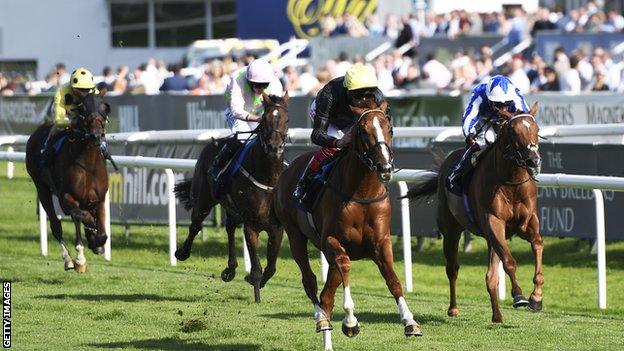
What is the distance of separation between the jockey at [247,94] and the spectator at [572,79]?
350 inches

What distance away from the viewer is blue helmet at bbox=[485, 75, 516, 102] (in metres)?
10.0

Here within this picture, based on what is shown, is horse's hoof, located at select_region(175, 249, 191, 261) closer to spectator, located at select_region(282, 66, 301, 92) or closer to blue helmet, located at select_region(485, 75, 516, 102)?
blue helmet, located at select_region(485, 75, 516, 102)

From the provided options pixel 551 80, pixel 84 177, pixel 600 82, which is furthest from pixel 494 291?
pixel 551 80

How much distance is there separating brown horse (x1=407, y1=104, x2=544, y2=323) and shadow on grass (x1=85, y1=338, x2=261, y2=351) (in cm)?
176

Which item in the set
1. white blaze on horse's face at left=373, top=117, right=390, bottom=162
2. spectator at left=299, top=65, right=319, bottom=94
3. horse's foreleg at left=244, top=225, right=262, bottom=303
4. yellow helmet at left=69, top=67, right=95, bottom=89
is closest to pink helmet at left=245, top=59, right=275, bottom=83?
horse's foreleg at left=244, top=225, right=262, bottom=303

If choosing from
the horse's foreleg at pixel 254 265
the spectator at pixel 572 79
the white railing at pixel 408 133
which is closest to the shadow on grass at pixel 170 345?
the horse's foreleg at pixel 254 265

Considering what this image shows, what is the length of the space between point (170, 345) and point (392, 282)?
1.55 metres

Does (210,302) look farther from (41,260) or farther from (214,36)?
(214,36)

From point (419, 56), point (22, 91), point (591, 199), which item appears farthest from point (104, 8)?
point (591, 199)

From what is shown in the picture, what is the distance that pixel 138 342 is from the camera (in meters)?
9.16

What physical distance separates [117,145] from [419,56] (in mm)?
11744

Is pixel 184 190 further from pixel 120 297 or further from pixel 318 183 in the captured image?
pixel 318 183

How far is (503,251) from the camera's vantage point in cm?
960

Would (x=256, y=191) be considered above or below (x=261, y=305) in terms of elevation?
above
